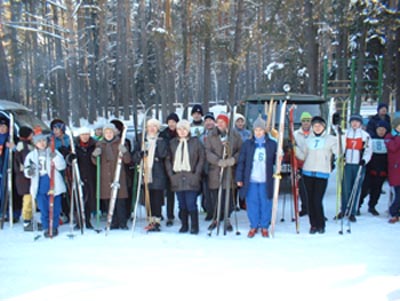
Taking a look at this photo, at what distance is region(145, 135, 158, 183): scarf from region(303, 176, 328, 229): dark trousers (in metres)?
2.31

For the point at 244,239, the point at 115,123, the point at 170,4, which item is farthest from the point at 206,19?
the point at 244,239

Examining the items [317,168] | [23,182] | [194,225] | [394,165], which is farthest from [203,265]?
[394,165]

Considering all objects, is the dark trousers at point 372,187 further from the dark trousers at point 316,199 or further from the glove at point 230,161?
the glove at point 230,161

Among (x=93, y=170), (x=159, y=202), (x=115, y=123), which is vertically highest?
(x=115, y=123)

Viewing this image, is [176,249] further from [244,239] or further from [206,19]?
[206,19]

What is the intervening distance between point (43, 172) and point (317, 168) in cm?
401

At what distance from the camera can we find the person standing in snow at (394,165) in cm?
688

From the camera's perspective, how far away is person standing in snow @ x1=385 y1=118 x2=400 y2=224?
688 centimetres

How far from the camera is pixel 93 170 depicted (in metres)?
6.77

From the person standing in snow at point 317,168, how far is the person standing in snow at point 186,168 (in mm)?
1592

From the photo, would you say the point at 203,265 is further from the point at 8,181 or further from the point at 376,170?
the point at 376,170

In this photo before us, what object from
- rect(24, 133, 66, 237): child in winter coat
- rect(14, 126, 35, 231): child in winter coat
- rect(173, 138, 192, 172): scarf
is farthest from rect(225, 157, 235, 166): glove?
rect(14, 126, 35, 231): child in winter coat

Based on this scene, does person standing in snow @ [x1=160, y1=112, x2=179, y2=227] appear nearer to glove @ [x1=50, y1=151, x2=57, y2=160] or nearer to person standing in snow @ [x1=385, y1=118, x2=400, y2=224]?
glove @ [x1=50, y1=151, x2=57, y2=160]

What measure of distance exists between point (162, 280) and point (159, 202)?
2171 mm
